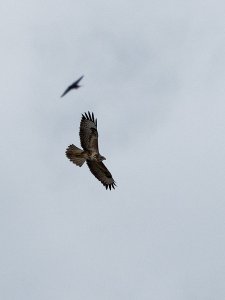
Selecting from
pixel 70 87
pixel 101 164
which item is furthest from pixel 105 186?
pixel 70 87

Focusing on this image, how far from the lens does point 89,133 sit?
32688mm

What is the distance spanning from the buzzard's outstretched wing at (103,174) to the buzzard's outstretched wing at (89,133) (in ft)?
4.06

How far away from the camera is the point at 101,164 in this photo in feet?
109

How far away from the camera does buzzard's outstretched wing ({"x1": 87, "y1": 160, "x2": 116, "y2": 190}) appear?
33469mm

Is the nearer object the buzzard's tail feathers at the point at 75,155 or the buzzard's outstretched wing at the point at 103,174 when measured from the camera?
the buzzard's tail feathers at the point at 75,155

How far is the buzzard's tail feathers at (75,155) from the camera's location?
32281mm

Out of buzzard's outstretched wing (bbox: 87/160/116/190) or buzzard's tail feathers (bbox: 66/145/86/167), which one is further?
buzzard's outstretched wing (bbox: 87/160/116/190)

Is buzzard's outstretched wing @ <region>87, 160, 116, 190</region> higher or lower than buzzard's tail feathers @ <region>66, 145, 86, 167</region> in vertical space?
higher

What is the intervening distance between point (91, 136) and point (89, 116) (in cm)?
99

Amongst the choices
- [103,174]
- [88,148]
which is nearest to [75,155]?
[88,148]

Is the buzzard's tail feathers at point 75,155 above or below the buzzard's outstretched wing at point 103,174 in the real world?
below

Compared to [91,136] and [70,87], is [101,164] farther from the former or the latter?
[70,87]

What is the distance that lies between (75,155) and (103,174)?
7.29ft

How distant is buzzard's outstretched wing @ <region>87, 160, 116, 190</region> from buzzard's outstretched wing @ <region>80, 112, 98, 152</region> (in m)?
1.24
